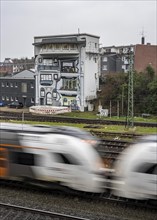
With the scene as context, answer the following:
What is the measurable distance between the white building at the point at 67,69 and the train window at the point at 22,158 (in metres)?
35.9

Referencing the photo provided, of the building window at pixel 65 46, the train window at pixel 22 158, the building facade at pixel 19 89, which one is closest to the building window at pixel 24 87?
the building facade at pixel 19 89

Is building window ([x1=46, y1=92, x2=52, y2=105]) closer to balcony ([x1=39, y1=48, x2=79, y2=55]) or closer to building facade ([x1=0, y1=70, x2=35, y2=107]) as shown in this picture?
building facade ([x1=0, y1=70, x2=35, y2=107])

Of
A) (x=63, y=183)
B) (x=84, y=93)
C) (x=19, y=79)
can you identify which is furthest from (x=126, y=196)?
(x=19, y=79)

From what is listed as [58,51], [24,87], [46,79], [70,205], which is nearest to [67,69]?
[58,51]

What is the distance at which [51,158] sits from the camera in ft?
35.4

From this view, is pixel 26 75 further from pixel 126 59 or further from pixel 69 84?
pixel 126 59

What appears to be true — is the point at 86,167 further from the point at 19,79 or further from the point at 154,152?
the point at 19,79

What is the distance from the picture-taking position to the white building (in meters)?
47.0

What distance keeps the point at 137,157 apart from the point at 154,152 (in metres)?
0.52

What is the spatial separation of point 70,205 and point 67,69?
38717mm

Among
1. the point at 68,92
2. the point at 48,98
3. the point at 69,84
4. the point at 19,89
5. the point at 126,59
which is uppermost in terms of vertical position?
the point at 126,59

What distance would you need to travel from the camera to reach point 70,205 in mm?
10438

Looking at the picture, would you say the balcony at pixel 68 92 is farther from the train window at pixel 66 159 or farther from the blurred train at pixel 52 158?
the train window at pixel 66 159

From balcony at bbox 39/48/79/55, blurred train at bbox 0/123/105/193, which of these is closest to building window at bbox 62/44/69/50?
balcony at bbox 39/48/79/55
